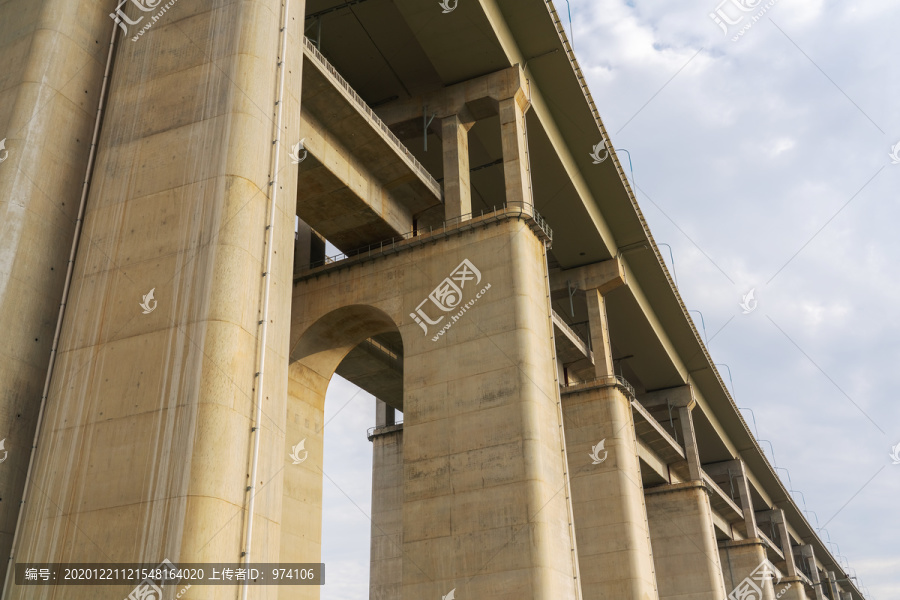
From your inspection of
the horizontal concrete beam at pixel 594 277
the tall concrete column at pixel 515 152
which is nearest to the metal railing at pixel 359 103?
the tall concrete column at pixel 515 152

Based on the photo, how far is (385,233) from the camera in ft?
97.3

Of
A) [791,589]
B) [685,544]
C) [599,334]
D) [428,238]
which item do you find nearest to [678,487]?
[685,544]

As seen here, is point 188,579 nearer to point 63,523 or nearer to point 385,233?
point 63,523

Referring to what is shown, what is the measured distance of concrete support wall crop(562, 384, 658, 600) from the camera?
36375 mm

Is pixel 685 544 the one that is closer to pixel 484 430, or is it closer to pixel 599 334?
pixel 599 334

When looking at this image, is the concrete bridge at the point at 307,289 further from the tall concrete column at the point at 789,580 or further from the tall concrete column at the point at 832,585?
the tall concrete column at the point at 832,585

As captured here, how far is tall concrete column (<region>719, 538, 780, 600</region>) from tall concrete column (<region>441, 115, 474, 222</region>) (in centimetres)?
4382

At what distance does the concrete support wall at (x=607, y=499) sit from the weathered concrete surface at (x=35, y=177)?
26.6m

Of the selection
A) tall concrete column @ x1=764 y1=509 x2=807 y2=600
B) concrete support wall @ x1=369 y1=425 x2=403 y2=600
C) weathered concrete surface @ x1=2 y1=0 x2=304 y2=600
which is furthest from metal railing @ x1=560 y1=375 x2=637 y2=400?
tall concrete column @ x1=764 y1=509 x2=807 y2=600

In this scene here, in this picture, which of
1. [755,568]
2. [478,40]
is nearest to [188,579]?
[478,40]

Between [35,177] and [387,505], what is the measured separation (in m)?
27.8

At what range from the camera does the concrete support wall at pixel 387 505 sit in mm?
41125

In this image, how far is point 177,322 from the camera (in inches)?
620

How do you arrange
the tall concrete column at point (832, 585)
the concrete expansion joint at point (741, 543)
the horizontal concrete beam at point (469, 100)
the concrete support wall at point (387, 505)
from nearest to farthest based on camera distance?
the horizontal concrete beam at point (469, 100) → the concrete support wall at point (387, 505) → the concrete expansion joint at point (741, 543) → the tall concrete column at point (832, 585)
